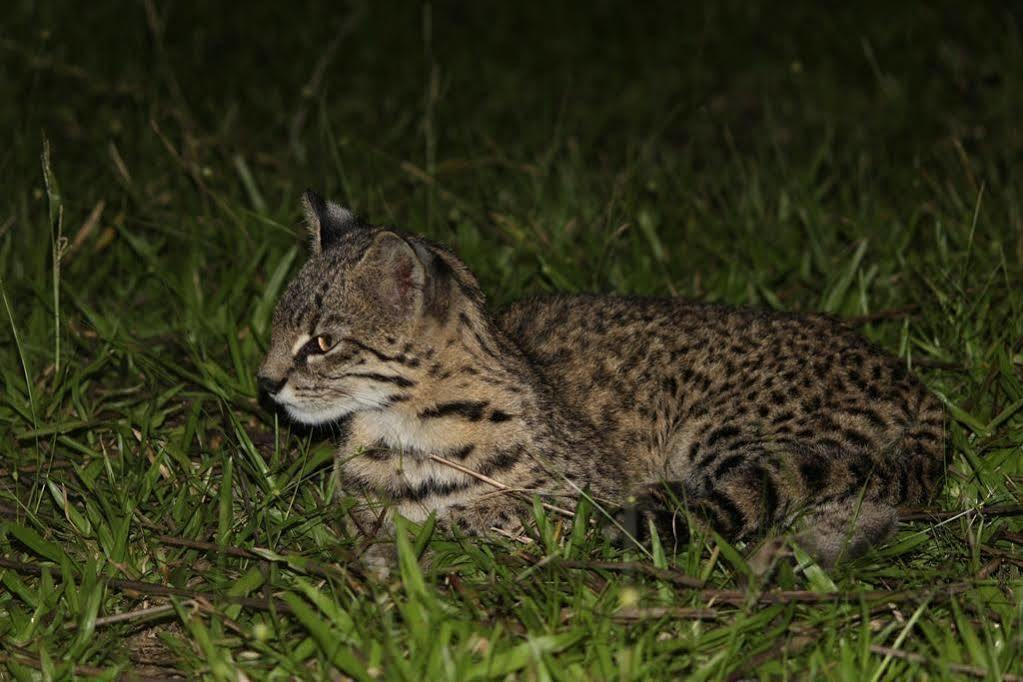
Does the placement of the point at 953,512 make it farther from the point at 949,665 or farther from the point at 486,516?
the point at 486,516

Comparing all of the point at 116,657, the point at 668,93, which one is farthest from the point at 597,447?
the point at 668,93

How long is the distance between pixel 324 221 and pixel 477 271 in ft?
6.40

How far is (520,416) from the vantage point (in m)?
5.40

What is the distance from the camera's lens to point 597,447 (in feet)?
18.6

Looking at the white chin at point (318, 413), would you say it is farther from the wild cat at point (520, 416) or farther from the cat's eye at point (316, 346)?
the cat's eye at point (316, 346)

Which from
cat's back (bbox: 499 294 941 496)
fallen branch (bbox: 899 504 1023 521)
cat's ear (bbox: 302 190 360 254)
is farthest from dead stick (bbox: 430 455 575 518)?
fallen branch (bbox: 899 504 1023 521)

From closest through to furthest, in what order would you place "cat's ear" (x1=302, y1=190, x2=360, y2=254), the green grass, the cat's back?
the green grass < the cat's back < "cat's ear" (x1=302, y1=190, x2=360, y2=254)

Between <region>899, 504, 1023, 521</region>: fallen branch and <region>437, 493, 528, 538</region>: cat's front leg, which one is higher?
<region>899, 504, 1023, 521</region>: fallen branch

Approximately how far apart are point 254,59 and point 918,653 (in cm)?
1027

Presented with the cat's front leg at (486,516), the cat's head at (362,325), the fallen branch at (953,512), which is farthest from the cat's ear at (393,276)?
the fallen branch at (953,512)

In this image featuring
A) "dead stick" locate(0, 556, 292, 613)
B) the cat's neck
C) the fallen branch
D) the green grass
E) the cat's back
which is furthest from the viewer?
the cat's back

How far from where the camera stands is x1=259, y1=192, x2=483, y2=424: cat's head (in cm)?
519

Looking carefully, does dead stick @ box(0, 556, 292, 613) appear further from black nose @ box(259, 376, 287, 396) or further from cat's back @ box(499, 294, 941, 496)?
cat's back @ box(499, 294, 941, 496)

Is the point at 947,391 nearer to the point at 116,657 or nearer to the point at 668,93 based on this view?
the point at 116,657
